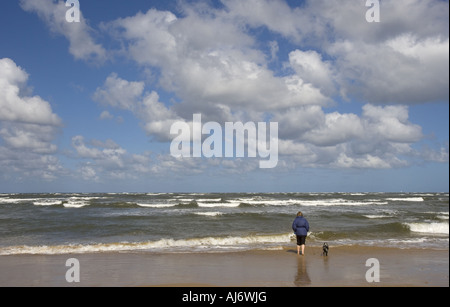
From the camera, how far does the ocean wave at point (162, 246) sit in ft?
44.4

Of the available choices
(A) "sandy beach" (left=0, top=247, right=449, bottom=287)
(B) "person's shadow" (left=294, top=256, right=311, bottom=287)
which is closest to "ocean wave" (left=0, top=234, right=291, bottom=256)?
(A) "sandy beach" (left=0, top=247, right=449, bottom=287)

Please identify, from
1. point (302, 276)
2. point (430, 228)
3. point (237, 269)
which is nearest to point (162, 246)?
point (237, 269)

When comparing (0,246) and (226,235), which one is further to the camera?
(226,235)

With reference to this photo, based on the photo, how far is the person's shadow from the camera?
840 centimetres

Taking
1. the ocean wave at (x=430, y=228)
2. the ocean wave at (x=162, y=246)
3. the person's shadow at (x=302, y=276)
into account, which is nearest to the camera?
the person's shadow at (x=302, y=276)

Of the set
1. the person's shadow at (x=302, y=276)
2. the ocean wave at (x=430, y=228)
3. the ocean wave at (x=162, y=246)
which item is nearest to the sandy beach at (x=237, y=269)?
the person's shadow at (x=302, y=276)

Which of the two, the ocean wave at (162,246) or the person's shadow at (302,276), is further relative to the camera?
the ocean wave at (162,246)

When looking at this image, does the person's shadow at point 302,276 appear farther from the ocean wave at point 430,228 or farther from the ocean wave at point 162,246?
the ocean wave at point 430,228

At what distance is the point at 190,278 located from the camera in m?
9.00

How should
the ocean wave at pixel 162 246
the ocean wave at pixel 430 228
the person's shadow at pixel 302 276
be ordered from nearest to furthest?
1. the person's shadow at pixel 302 276
2. the ocean wave at pixel 162 246
3. the ocean wave at pixel 430 228

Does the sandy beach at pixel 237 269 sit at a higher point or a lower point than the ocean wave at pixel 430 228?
higher

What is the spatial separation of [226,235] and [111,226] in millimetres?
8260
